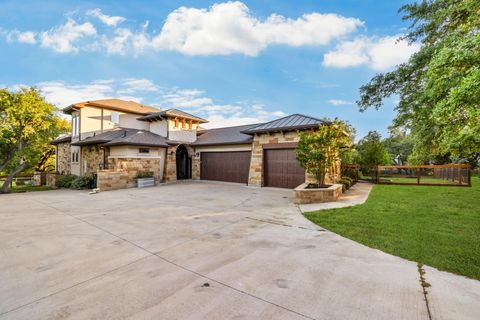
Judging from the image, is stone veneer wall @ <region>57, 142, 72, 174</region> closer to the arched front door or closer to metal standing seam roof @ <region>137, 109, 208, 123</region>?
metal standing seam roof @ <region>137, 109, 208, 123</region>

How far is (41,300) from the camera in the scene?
8.41 feet

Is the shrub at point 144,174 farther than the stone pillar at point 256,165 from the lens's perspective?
Yes

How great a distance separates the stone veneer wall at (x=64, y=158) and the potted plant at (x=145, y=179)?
949cm

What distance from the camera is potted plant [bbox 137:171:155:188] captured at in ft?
46.4

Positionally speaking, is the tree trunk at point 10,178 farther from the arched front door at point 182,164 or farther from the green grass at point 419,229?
the green grass at point 419,229

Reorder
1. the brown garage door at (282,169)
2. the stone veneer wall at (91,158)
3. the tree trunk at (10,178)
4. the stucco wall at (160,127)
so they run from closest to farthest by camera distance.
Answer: the brown garage door at (282,169)
the tree trunk at (10,178)
the stone veneer wall at (91,158)
the stucco wall at (160,127)

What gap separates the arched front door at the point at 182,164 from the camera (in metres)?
18.3

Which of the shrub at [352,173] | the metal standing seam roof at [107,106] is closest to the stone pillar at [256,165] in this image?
the shrub at [352,173]

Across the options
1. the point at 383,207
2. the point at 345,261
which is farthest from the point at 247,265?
the point at 383,207

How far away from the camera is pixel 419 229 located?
204 inches

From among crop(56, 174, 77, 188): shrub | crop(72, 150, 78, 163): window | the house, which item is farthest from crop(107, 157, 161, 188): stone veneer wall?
crop(72, 150, 78, 163): window

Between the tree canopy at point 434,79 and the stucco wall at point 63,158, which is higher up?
the tree canopy at point 434,79

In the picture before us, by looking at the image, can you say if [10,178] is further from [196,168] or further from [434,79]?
[434,79]

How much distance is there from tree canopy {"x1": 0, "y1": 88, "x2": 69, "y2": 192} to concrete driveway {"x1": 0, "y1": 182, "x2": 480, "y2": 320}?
1326 centimetres
